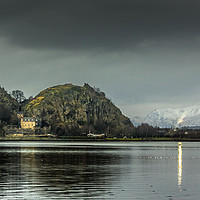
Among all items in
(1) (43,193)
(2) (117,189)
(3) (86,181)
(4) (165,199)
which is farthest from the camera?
(3) (86,181)

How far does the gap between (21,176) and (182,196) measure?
2315 cm

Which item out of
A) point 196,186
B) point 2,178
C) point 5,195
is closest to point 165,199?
point 196,186

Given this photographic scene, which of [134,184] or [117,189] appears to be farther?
[134,184]

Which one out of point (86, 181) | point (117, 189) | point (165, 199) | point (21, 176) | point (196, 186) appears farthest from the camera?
point (21, 176)

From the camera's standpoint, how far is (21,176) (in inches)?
2066

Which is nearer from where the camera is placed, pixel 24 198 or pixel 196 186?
pixel 24 198

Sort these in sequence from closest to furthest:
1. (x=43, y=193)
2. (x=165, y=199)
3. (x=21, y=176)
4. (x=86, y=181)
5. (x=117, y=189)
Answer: (x=165, y=199), (x=43, y=193), (x=117, y=189), (x=86, y=181), (x=21, y=176)

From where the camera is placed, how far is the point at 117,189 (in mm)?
40594

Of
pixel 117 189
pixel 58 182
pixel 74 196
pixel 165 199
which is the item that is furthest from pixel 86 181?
pixel 165 199

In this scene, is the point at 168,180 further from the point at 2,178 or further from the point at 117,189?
the point at 2,178

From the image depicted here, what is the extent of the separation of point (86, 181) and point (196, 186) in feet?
39.1

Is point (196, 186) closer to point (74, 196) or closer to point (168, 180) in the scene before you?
point (168, 180)

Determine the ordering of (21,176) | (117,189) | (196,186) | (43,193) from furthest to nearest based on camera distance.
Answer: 1. (21,176)
2. (196,186)
3. (117,189)
4. (43,193)

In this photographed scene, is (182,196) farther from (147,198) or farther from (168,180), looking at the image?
(168,180)
